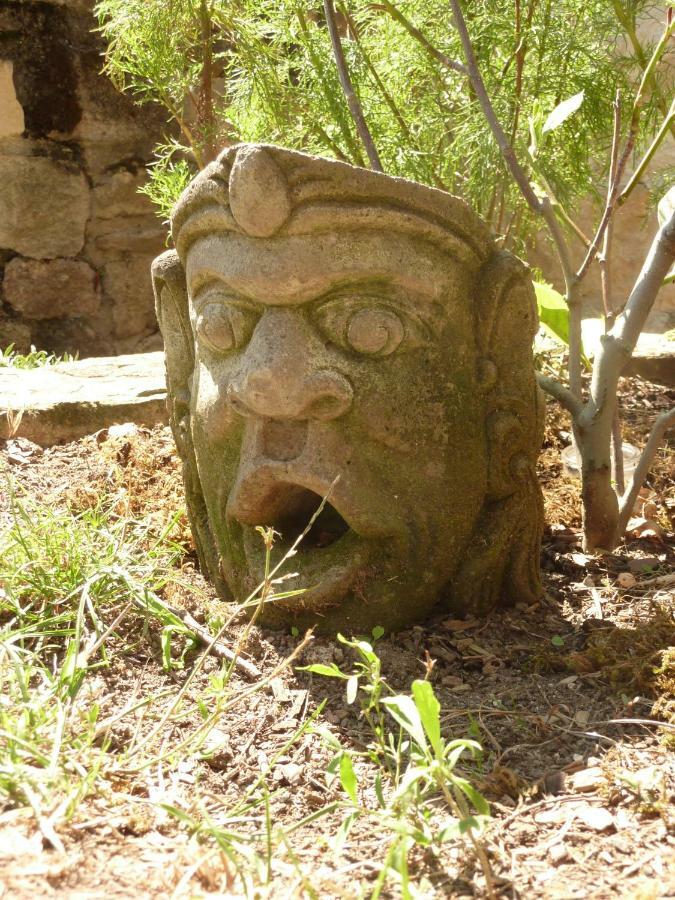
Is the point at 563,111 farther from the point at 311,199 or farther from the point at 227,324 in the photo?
the point at 227,324

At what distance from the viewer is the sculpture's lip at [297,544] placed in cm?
204

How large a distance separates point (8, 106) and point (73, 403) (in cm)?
222

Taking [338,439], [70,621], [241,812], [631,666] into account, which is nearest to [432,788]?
[241,812]

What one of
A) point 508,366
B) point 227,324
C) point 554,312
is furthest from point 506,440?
point 554,312

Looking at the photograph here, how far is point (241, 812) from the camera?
1527 millimetres

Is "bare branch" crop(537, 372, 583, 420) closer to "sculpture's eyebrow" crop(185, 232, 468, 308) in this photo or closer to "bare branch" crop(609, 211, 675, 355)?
"bare branch" crop(609, 211, 675, 355)

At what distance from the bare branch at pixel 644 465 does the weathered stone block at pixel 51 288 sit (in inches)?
148

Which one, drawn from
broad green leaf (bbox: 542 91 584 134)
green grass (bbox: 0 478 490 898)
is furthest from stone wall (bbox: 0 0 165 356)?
broad green leaf (bbox: 542 91 584 134)

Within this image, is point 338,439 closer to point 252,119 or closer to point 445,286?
point 445,286

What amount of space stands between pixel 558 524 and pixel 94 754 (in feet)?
5.40

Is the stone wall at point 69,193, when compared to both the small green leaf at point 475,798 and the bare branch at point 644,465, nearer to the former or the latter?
the bare branch at point 644,465

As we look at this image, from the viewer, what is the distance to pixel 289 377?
1943 millimetres

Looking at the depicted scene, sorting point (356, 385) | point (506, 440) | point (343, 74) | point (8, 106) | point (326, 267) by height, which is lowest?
point (506, 440)

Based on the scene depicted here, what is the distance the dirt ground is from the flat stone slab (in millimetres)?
867
